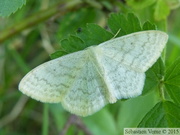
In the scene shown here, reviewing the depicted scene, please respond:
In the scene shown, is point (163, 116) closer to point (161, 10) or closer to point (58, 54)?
point (58, 54)

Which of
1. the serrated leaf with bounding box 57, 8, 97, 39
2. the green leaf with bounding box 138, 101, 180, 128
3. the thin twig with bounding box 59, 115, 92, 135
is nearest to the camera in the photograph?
the green leaf with bounding box 138, 101, 180, 128

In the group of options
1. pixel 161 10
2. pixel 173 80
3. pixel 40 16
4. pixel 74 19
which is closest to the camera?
pixel 173 80

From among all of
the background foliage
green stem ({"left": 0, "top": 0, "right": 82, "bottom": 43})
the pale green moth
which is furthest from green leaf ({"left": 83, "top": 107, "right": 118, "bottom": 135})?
the pale green moth

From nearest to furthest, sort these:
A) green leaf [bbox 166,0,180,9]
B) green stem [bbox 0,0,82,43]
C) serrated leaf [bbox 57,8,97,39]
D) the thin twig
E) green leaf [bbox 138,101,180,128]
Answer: green leaf [bbox 138,101,180,128], green leaf [bbox 166,0,180,9], the thin twig, green stem [bbox 0,0,82,43], serrated leaf [bbox 57,8,97,39]

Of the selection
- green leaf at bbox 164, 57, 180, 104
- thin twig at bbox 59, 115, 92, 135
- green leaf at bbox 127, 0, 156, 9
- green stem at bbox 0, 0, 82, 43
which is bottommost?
thin twig at bbox 59, 115, 92, 135

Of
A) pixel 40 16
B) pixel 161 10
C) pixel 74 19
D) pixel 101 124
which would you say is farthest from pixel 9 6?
pixel 101 124

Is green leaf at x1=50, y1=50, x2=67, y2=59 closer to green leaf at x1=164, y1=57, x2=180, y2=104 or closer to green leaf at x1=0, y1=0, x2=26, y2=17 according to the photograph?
green leaf at x1=0, y1=0, x2=26, y2=17

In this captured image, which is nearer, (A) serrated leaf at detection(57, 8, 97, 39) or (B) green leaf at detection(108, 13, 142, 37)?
(B) green leaf at detection(108, 13, 142, 37)

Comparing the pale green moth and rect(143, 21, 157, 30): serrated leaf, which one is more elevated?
rect(143, 21, 157, 30): serrated leaf
